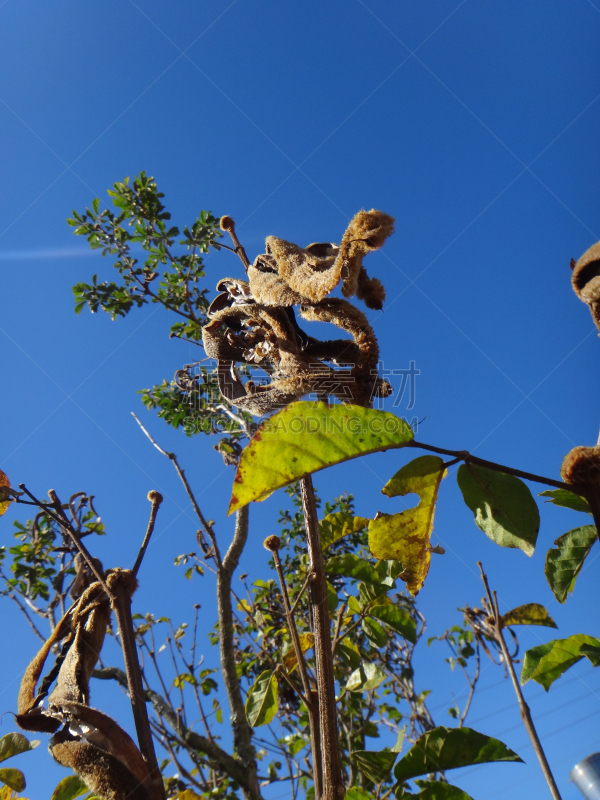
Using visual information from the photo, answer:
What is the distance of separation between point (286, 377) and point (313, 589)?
1.53 feet

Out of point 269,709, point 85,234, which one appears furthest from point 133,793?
point 85,234

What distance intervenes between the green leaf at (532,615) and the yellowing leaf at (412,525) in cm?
99

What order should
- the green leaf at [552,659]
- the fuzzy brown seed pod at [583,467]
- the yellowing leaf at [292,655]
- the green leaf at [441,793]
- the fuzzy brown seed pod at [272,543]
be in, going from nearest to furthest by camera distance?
the fuzzy brown seed pod at [583,467] < the green leaf at [441,793] < the green leaf at [552,659] < the fuzzy brown seed pod at [272,543] < the yellowing leaf at [292,655]

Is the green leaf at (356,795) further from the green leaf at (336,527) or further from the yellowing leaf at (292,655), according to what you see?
the green leaf at (336,527)

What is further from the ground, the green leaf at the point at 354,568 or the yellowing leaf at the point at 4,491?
the yellowing leaf at the point at 4,491

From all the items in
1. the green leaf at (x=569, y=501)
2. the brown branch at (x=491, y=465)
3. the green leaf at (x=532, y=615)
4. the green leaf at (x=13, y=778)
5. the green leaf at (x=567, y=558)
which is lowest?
the green leaf at (x=532, y=615)

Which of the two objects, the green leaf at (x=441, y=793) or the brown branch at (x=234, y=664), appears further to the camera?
the brown branch at (x=234, y=664)

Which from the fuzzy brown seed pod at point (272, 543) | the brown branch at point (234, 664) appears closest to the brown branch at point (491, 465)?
the fuzzy brown seed pod at point (272, 543)

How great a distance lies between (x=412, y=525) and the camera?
908 millimetres

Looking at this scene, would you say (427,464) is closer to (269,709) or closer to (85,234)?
(269,709)

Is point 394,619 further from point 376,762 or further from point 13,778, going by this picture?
point 13,778

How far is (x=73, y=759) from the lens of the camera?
0.72m

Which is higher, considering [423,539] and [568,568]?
[423,539]

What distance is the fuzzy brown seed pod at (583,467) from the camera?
57 cm
